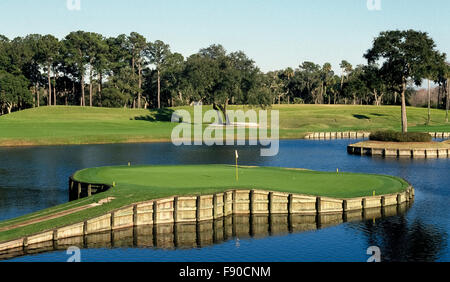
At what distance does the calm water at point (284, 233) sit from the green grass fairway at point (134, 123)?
56.5 feet

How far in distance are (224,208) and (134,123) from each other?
105m

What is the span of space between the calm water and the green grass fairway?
17.2m

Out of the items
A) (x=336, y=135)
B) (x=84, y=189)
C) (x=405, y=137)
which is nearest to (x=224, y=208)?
(x=84, y=189)

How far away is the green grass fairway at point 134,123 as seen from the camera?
114375 millimetres

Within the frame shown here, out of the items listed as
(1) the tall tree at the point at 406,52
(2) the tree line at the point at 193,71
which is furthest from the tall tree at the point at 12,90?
(1) the tall tree at the point at 406,52

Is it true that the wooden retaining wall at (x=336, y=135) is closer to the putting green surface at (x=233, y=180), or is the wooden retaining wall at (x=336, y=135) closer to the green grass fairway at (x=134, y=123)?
the green grass fairway at (x=134, y=123)

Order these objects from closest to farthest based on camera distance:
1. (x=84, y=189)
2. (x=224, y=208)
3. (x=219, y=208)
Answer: (x=219, y=208) → (x=224, y=208) → (x=84, y=189)

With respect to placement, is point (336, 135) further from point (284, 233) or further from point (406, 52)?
point (284, 233)

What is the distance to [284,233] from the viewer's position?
37.8 m

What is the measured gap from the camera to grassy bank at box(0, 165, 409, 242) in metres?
37.6

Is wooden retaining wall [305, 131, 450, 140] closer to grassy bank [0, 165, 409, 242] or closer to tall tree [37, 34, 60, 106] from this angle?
grassy bank [0, 165, 409, 242]
